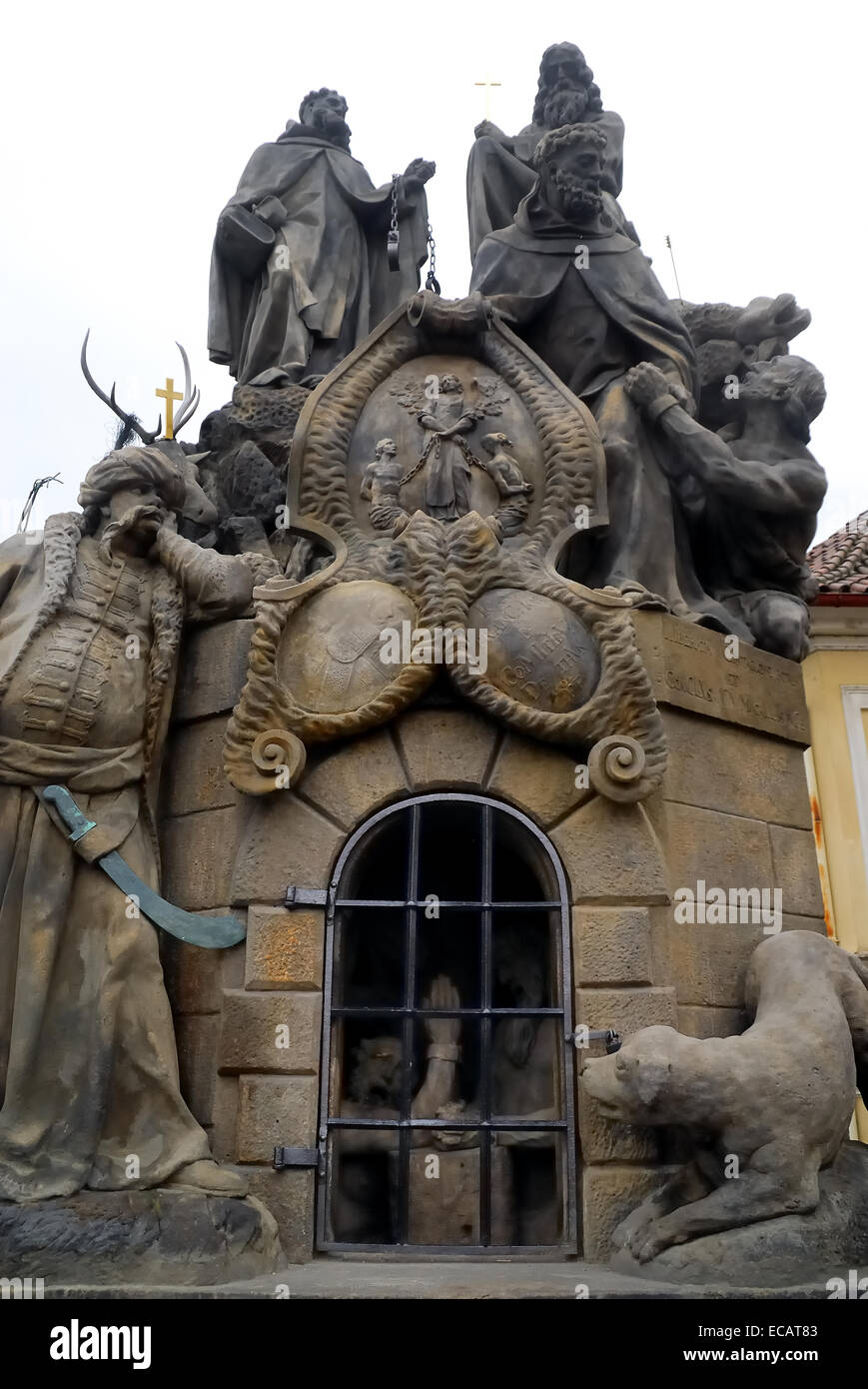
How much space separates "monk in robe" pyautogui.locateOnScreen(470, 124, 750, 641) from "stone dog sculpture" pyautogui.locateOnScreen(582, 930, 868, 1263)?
2340mm

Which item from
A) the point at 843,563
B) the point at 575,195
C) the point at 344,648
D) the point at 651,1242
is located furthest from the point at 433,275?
the point at 843,563

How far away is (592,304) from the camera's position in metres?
6.90

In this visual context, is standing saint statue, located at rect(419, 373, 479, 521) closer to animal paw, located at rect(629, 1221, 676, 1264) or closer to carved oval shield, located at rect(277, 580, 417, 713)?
carved oval shield, located at rect(277, 580, 417, 713)

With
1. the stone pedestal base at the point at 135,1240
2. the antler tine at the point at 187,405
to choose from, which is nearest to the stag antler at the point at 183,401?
the antler tine at the point at 187,405

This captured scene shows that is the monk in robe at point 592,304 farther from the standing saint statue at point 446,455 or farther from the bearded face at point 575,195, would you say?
the standing saint statue at point 446,455

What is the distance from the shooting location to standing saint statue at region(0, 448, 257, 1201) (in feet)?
15.5

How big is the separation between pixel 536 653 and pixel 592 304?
8.04ft

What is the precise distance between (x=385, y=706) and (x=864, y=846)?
37.7ft

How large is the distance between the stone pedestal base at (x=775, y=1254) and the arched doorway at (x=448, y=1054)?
58 centimetres

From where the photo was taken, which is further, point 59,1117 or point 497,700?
point 497,700

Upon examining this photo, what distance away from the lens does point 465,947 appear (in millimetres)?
5742

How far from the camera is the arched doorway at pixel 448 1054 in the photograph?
16.4 feet
